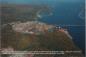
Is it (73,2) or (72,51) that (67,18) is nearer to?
(73,2)

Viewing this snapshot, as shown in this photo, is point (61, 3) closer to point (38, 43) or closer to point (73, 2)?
point (73, 2)

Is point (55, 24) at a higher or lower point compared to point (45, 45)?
higher

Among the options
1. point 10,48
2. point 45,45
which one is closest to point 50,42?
point 45,45

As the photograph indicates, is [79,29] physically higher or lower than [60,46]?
higher

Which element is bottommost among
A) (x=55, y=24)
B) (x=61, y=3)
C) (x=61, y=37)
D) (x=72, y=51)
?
(x=72, y=51)

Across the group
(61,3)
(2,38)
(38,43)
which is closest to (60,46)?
(38,43)

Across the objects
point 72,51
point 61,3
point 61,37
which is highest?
point 61,3
